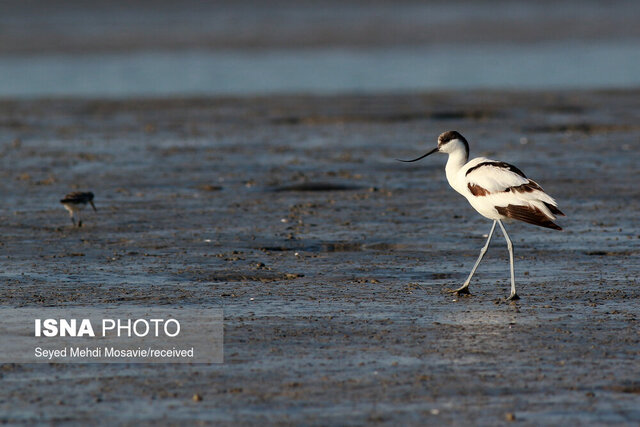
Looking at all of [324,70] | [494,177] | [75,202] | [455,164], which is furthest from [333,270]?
[324,70]

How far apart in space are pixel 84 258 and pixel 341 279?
8.66ft

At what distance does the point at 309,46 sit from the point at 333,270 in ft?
117

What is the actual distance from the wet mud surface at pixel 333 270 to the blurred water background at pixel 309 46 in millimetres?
10389

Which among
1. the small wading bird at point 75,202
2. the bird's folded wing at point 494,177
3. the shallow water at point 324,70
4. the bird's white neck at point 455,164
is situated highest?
the shallow water at point 324,70

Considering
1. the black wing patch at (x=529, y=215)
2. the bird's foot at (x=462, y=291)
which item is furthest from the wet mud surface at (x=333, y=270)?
the black wing patch at (x=529, y=215)

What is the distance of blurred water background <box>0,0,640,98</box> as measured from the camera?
1304 inches

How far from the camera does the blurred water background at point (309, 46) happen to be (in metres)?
33.1

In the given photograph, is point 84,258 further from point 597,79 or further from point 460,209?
point 597,79

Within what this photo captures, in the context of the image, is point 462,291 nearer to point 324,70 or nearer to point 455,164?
point 455,164

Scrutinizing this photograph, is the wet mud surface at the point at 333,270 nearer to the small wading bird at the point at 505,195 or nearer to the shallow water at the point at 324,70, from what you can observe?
the small wading bird at the point at 505,195

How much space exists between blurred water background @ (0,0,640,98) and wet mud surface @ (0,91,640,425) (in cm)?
1039

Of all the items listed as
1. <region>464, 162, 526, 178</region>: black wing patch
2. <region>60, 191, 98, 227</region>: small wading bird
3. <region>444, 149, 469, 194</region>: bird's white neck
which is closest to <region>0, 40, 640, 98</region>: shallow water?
<region>60, 191, 98, 227</region>: small wading bird

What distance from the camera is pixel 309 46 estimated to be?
45.8m

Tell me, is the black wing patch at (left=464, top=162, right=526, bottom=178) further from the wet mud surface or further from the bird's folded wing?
the wet mud surface
